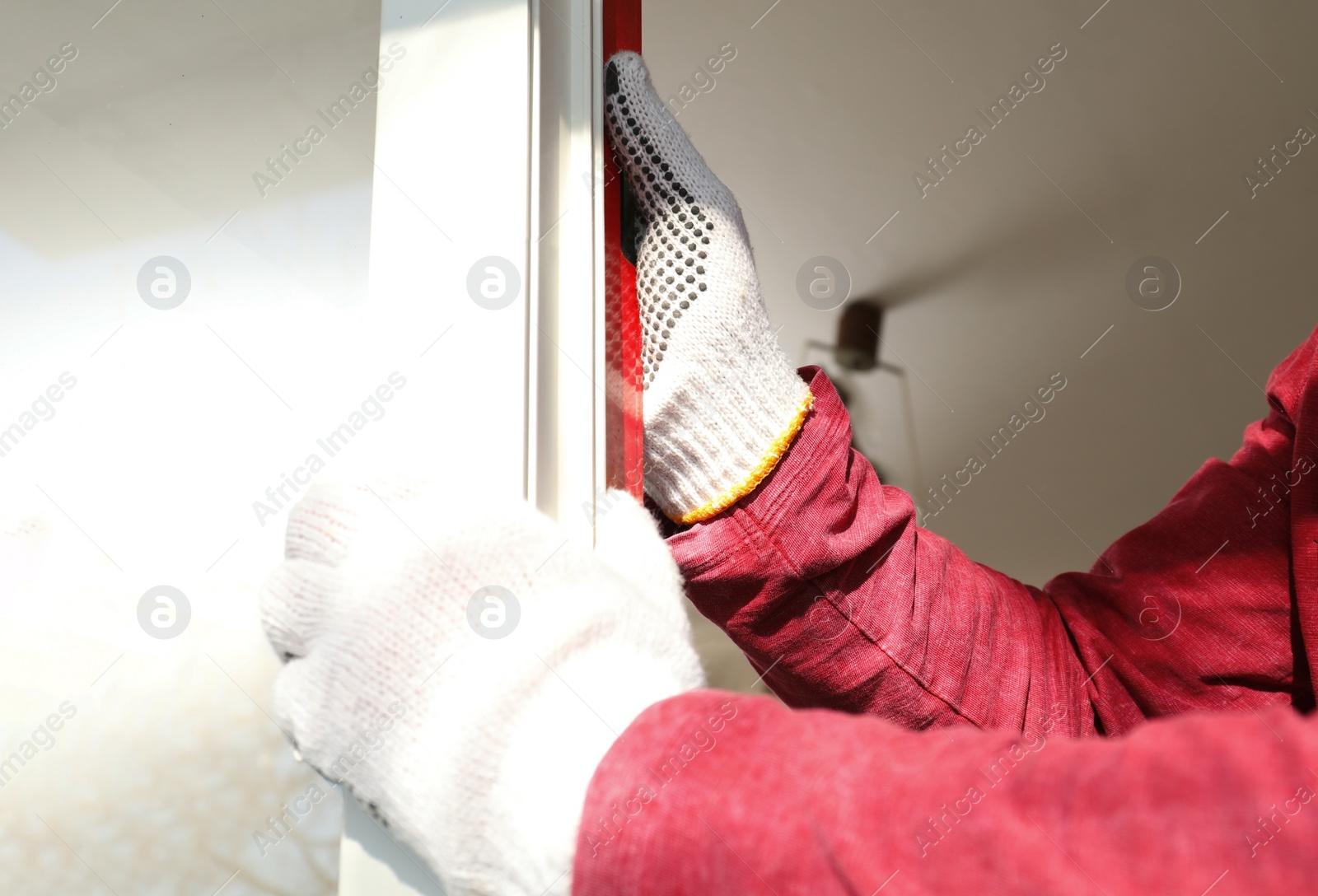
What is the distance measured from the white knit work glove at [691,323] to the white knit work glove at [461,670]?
19cm

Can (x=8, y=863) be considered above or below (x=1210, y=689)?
above

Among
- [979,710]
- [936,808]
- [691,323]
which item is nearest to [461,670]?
[936,808]

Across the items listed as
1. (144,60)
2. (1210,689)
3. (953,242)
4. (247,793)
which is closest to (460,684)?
(247,793)

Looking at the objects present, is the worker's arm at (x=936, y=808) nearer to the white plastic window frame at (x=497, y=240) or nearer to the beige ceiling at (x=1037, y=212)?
the white plastic window frame at (x=497, y=240)

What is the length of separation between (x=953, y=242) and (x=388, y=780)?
71.8 inches

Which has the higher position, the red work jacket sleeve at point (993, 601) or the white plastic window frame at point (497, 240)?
the white plastic window frame at point (497, 240)

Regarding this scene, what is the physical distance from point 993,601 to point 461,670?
1.55ft

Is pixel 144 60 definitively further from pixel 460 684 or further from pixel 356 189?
pixel 460 684

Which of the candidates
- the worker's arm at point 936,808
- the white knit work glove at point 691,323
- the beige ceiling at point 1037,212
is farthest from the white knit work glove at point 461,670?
the beige ceiling at point 1037,212

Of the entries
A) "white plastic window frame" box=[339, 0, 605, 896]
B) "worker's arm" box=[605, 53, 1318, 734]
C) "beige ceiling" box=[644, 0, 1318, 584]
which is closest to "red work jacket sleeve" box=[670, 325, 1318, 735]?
"worker's arm" box=[605, 53, 1318, 734]

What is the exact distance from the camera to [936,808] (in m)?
0.24

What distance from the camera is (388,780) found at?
0.29m

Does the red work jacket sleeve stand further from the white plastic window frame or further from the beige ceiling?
the beige ceiling

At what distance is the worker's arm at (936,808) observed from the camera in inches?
8.3
